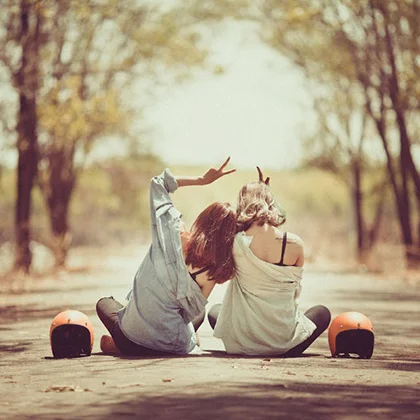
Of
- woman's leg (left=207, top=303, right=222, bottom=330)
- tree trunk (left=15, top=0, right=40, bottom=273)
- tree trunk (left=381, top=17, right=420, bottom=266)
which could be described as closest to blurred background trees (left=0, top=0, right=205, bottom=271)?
tree trunk (left=15, top=0, right=40, bottom=273)

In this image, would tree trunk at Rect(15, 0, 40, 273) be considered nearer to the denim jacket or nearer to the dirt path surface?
the dirt path surface

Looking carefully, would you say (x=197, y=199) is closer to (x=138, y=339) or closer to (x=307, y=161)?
(x=307, y=161)

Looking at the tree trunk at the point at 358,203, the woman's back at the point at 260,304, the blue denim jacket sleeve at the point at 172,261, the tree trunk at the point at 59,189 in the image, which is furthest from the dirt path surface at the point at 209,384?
the tree trunk at the point at 358,203

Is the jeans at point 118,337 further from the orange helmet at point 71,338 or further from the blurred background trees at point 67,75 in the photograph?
the blurred background trees at point 67,75

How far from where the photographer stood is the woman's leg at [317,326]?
11.3 m

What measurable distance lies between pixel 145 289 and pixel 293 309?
132 centimetres

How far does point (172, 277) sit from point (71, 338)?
3.96 feet

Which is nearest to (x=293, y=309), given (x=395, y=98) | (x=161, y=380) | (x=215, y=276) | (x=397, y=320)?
(x=215, y=276)

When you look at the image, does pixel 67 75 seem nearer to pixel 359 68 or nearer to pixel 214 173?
pixel 359 68

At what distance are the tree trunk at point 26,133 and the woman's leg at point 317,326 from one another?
18.0 m

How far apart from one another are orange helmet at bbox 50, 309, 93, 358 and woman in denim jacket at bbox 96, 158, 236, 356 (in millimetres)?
355

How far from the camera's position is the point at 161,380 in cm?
891

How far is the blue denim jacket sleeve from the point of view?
10.8 meters

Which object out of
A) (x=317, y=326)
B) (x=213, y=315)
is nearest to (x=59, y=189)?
(x=213, y=315)
